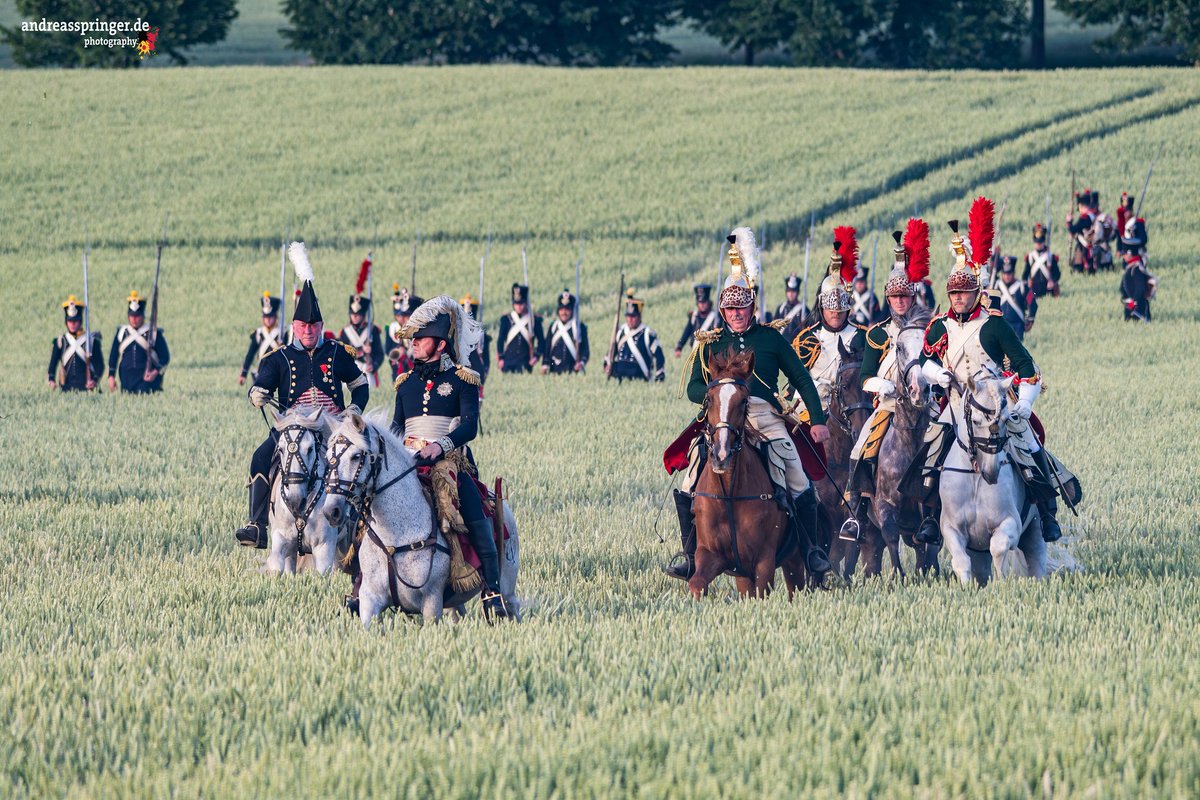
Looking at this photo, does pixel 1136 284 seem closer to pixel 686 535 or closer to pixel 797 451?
pixel 797 451

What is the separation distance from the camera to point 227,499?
16156mm

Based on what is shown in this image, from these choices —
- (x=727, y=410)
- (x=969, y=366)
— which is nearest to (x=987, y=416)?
(x=969, y=366)

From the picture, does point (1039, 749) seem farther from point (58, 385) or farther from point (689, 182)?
point (689, 182)

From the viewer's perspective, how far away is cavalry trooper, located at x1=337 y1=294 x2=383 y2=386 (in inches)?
995

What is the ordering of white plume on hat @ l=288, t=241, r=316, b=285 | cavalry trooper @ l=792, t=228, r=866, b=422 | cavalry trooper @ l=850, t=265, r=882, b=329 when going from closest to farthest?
white plume on hat @ l=288, t=241, r=316, b=285 < cavalry trooper @ l=792, t=228, r=866, b=422 < cavalry trooper @ l=850, t=265, r=882, b=329

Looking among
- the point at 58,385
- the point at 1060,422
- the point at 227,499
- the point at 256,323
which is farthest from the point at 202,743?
the point at 256,323

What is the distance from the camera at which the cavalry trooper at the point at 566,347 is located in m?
30.8

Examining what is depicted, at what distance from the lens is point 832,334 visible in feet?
43.8

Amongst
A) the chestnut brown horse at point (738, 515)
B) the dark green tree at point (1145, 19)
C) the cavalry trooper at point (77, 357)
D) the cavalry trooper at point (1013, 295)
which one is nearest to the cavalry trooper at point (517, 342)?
the cavalry trooper at point (77, 357)

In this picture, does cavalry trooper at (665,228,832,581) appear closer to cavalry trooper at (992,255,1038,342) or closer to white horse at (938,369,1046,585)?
white horse at (938,369,1046,585)

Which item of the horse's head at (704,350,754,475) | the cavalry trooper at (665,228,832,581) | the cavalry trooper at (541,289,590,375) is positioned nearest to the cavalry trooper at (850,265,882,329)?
the cavalry trooper at (541,289,590,375)

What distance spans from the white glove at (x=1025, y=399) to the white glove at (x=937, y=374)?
48 cm

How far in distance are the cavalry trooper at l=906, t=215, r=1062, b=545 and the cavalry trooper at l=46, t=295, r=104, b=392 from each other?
65.6 feet

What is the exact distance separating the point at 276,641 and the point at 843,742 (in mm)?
3711
